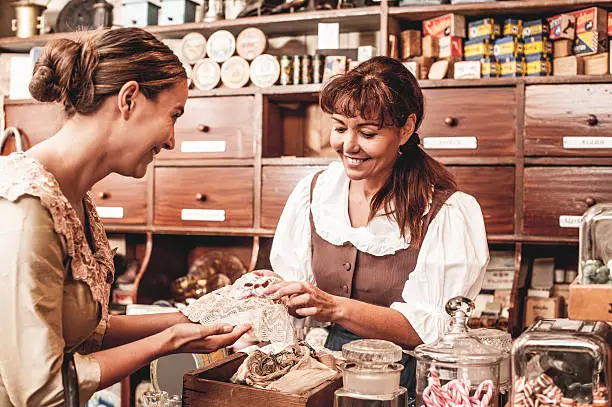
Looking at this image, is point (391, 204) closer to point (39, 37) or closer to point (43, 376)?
point (43, 376)

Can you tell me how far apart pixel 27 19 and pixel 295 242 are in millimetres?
2356

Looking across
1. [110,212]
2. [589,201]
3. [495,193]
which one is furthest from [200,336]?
[110,212]

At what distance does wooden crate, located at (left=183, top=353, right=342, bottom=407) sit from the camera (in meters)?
1.30

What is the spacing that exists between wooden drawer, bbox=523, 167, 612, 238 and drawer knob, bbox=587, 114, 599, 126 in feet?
0.58

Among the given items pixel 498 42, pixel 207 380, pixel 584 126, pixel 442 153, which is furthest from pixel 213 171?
pixel 207 380

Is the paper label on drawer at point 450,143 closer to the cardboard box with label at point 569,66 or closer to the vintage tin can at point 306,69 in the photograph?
the cardboard box with label at point 569,66

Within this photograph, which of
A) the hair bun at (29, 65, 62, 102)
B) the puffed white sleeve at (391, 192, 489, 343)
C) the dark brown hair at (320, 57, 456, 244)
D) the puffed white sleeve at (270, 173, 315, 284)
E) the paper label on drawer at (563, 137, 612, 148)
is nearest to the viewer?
the hair bun at (29, 65, 62, 102)

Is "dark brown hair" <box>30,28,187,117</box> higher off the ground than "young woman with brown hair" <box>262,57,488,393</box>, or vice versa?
"dark brown hair" <box>30,28,187,117</box>

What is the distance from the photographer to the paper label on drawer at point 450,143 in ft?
9.81

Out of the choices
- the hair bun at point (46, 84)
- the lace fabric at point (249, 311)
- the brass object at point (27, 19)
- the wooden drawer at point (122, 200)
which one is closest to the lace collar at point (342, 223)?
the lace fabric at point (249, 311)

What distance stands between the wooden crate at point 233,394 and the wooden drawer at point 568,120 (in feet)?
5.99

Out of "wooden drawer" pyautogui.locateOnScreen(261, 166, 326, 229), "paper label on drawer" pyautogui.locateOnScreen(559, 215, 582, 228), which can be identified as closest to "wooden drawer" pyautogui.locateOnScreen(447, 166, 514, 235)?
"paper label on drawer" pyautogui.locateOnScreen(559, 215, 582, 228)

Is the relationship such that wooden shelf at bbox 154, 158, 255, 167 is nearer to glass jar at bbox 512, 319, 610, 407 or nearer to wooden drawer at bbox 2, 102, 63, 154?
wooden drawer at bbox 2, 102, 63, 154

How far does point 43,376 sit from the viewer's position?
4.20 feet
